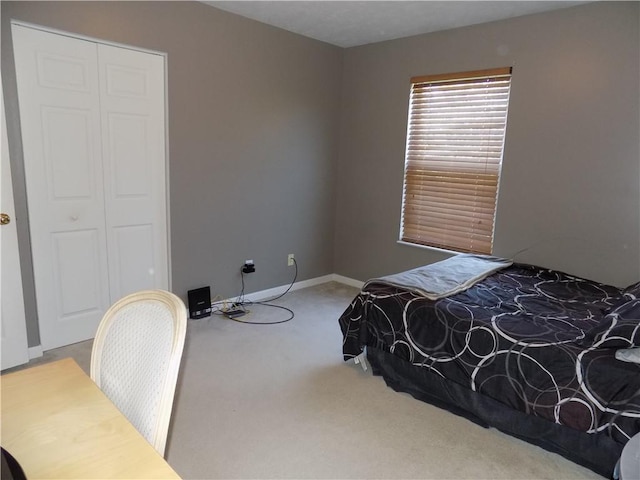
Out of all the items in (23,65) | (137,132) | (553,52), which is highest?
(553,52)

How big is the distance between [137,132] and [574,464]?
3.28 metres

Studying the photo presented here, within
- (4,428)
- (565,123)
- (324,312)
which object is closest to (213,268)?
(324,312)

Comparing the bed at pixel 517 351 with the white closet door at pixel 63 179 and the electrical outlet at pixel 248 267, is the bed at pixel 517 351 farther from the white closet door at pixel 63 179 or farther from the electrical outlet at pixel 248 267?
the white closet door at pixel 63 179

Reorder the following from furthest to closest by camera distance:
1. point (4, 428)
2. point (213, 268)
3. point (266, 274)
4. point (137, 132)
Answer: point (266, 274), point (213, 268), point (137, 132), point (4, 428)

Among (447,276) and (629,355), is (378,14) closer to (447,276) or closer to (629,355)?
(447,276)

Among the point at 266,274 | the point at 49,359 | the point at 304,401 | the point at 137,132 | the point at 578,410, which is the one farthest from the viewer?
the point at 266,274

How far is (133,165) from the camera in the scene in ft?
10.2

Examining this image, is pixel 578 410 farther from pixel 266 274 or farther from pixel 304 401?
pixel 266 274

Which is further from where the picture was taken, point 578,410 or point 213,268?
point 213,268

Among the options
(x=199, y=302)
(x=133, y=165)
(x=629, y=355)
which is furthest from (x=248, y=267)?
(x=629, y=355)

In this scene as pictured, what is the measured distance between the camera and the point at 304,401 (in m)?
2.44

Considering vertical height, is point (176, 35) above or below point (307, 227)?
above

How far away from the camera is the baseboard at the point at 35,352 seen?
2.77 m

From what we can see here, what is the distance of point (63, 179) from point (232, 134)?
4.39 feet
